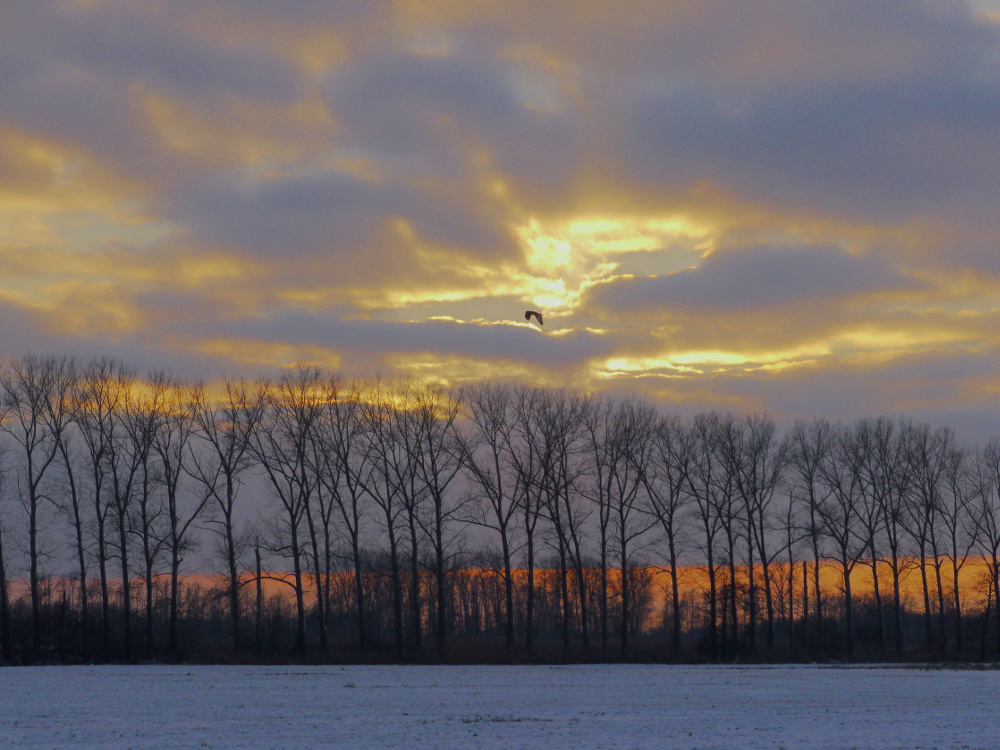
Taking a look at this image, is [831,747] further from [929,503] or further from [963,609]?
[963,609]

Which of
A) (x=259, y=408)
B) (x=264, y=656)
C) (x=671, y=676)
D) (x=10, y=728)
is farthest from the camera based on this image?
(x=259, y=408)

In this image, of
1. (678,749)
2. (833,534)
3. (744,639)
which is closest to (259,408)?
(744,639)

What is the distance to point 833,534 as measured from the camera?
7475 centimetres

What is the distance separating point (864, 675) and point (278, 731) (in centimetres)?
3675

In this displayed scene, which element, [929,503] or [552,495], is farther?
[929,503]

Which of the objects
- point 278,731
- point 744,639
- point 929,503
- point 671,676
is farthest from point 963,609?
point 278,731

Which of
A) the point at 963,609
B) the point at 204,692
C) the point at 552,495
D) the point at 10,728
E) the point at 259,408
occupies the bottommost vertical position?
the point at 963,609

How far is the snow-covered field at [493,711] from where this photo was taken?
779 inches

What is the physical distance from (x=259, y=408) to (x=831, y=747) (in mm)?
55618

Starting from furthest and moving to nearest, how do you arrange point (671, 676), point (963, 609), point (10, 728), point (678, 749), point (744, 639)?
1. point (963, 609)
2. point (744, 639)
3. point (671, 676)
4. point (10, 728)
5. point (678, 749)

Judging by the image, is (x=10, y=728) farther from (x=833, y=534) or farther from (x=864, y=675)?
(x=833, y=534)

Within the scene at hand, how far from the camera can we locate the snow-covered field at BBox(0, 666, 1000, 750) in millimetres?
19781

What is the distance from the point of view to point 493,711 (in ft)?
87.3

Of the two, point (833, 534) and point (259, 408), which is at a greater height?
point (259, 408)
